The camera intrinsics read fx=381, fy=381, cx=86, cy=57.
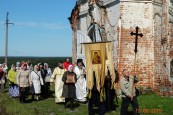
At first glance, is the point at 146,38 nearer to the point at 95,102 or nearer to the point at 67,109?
the point at 67,109

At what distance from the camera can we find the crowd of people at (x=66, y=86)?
1104 centimetres

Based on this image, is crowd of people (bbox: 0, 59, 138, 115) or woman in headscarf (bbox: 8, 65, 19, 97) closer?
crowd of people (bbox: 0, 59, 138, 115)

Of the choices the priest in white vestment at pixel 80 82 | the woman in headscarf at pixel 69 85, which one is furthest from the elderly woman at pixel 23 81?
the woman in headscarf at pixel 69 85

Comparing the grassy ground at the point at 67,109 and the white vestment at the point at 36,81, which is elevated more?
the white vestment at the point at 36,81

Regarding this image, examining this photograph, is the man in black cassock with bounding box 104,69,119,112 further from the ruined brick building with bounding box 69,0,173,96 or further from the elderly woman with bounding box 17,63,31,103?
the elderly woman with bounding box 17,63,31,103

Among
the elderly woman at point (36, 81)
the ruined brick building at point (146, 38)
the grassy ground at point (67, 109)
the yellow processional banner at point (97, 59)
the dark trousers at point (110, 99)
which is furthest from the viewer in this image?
the elderly woman at point (36, 81)

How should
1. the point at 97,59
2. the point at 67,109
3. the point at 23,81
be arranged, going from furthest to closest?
the point at 23,81 < the point at 67,109 < the point at 97,59

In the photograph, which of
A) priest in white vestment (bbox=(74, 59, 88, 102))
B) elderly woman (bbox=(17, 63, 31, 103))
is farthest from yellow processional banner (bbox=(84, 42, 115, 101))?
elderly woman (bbox=(17, 63, 31, 103))

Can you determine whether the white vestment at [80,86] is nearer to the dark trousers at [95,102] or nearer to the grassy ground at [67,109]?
the grassy ground at [67,109]

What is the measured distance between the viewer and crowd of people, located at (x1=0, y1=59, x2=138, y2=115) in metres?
11.0

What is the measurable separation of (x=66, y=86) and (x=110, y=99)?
5.61 feet

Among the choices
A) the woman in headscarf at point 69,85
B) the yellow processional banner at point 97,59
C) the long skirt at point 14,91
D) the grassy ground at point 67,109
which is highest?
the yellow processional banner at point 97,59

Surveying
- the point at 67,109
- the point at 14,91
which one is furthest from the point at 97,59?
the point at 14,91

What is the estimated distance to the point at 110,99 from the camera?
12.9m
